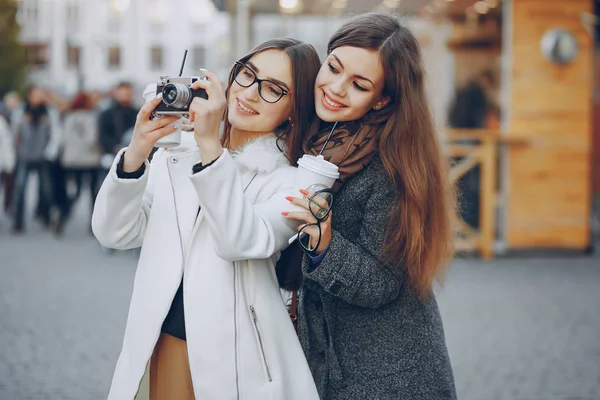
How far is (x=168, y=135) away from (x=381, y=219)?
65cm

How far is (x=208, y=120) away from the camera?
2152mm

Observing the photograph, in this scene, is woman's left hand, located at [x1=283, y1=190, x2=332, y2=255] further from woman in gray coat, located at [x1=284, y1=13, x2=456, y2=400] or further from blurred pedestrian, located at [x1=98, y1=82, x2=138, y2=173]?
blurred pedestrian, located at [x1=98, y1=82, x2=138, y2=173]

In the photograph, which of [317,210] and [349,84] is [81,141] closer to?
[349,84]

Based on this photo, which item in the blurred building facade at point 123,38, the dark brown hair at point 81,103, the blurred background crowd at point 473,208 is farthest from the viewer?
the blurred building facade at point 123,38

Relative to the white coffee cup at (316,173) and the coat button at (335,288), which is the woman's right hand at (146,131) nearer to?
the white coffee cup at (316,173)

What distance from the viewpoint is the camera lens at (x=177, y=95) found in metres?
2.17

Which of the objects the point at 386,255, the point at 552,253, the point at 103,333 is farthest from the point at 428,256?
the point at 552,253

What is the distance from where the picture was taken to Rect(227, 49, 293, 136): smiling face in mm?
2404

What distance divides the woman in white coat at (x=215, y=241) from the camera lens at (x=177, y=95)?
0.03 meters

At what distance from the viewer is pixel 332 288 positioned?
229 cm

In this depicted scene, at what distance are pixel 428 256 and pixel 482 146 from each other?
7.41m

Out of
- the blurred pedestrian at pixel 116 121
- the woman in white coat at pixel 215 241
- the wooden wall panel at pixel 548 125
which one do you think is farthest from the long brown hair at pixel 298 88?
the blurred pedestrian at pixel 116 121

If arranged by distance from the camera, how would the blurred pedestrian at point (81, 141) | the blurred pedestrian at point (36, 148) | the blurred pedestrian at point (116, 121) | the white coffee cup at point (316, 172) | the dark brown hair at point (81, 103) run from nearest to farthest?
the white coffee cup at point (316, 172)
the blurred pedestrian at point (116, 121)
the blurred pedestrian at point (81, 141)
the dark brown hair at point (81, 103)
the blurred pedestrian at point (36, 148)

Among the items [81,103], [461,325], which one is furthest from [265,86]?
[81,103]
